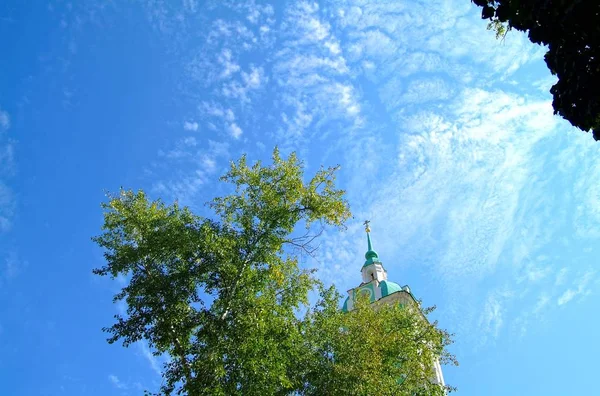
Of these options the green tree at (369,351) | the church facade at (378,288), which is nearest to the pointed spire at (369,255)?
the church facade at (378,288)

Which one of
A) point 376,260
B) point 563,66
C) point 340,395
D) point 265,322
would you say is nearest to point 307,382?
point 340,395

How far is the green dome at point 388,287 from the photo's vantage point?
139 ft

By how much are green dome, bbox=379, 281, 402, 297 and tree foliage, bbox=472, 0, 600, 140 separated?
35734 millimetres

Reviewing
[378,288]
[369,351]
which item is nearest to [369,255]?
[378,288]

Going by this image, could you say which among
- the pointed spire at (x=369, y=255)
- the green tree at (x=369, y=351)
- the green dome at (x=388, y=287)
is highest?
the pointed spire at (x=369, y=255)

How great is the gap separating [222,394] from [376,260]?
3561 cm

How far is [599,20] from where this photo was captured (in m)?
6.71

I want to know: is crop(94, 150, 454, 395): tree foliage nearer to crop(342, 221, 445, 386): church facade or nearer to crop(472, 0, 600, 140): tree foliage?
crop(472, 0, 600, 140): tree foliage

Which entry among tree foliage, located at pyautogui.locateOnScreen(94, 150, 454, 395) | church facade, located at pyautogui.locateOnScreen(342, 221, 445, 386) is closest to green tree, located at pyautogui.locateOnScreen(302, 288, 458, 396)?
tree foliage, located at pyautogui.locateOnScreen(94, 150, 454, 395)

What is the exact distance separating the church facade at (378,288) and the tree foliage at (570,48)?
29.3m

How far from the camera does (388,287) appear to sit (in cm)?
4306

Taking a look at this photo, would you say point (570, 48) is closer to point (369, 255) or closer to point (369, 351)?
point (369, 351)

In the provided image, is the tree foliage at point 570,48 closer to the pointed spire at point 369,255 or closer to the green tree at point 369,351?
the green tree at point 369,351

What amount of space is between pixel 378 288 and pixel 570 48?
37868 mm
